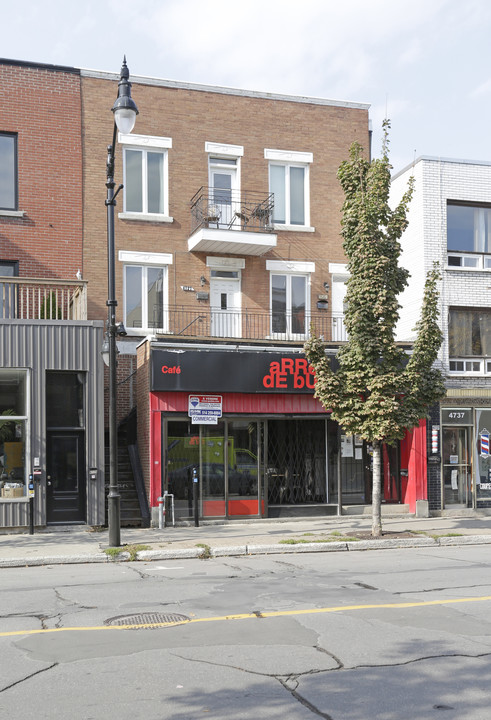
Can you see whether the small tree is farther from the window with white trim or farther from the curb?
the window with white trim

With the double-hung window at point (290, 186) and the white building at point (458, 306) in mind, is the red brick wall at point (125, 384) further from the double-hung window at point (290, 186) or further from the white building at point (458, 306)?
the white building at point (458, 306)

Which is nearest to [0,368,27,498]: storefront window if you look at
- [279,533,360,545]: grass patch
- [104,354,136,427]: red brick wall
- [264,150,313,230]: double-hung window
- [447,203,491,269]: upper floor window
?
[104,354,136,427]: red brick wall

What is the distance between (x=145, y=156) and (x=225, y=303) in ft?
15.3

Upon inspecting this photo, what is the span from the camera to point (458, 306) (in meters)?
21.7

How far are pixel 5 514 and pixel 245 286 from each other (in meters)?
9.18

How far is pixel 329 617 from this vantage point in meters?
8.45

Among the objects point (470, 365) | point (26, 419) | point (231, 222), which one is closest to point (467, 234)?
point (470, 365)

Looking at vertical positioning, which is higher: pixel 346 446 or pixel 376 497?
pixel 346 446

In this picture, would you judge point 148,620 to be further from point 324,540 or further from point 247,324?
point 247,324

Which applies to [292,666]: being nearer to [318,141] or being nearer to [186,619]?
[186,619]

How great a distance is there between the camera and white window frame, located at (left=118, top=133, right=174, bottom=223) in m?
21.2

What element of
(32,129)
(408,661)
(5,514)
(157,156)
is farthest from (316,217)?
(408,661)

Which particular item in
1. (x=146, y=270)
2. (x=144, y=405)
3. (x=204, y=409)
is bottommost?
(x=204, y=409)

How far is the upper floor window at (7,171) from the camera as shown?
810 inches
